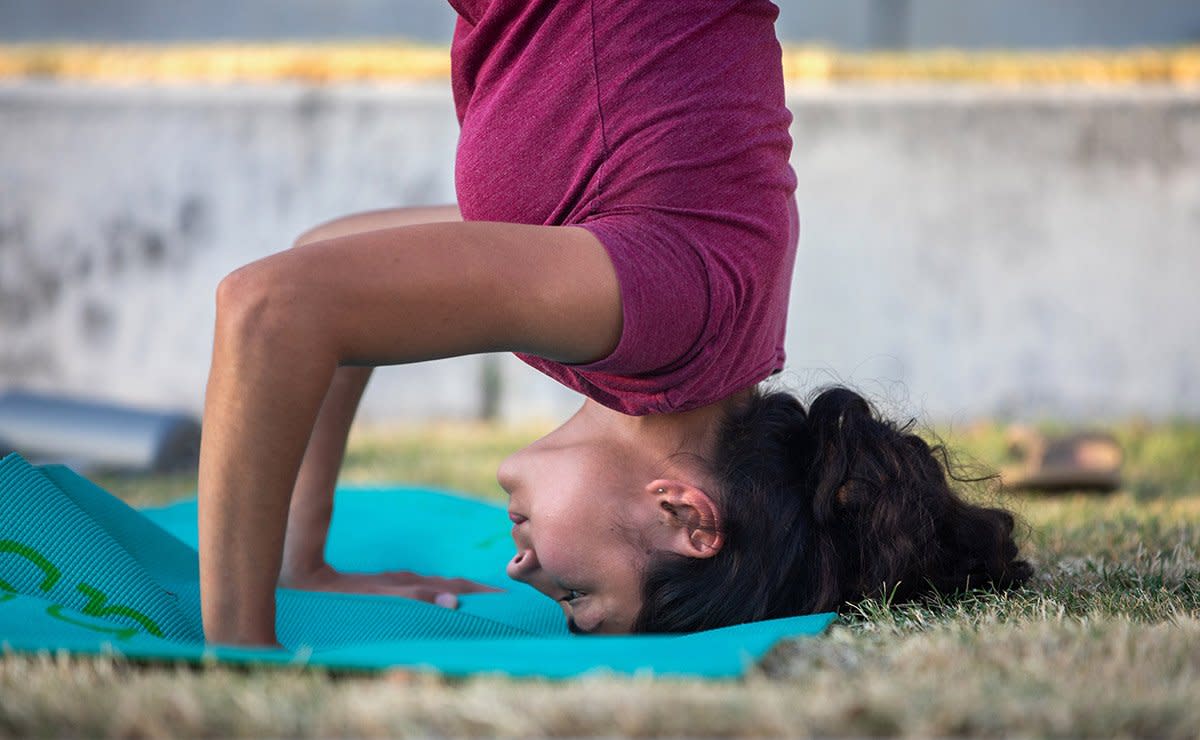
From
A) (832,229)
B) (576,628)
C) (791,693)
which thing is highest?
(791,693)

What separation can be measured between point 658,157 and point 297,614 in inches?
28.9

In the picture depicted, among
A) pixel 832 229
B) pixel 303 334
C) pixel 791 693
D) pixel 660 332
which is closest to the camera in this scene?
pixel 791 693

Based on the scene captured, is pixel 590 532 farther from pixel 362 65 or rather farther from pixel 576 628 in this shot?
pixel 362 65

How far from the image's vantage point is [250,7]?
249 inches

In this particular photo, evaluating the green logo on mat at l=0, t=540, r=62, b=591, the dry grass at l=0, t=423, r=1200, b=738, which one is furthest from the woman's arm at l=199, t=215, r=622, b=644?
the green logo on mat at l=0, t=540, r=62, b=591

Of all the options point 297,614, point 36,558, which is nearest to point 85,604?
point 36,558

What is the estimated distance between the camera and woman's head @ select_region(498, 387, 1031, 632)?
5.20 ft

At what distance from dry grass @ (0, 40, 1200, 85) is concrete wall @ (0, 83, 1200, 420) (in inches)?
2.5

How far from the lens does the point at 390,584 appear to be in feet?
6.47

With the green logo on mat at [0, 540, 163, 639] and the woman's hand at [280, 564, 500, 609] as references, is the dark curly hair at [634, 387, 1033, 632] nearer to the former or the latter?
the woman's hand at [280, 564, 500, 609]

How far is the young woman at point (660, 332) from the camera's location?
133 cm

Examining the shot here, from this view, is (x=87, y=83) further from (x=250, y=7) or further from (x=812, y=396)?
(x=812, y=396)

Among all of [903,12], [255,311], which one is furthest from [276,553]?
[903,12]

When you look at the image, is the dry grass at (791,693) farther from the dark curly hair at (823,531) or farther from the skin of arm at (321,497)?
the skin of arm at (321,497)
